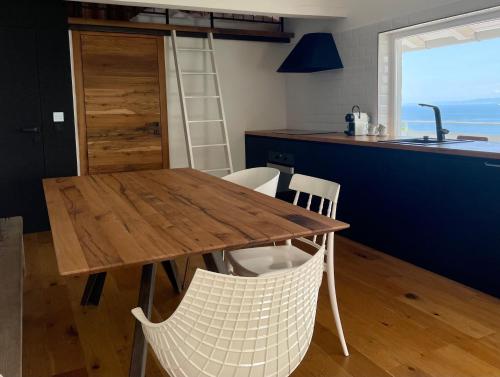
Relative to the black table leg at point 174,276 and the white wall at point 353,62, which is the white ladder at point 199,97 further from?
Answer: the black table leg at point 174,276

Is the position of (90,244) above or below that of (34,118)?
below

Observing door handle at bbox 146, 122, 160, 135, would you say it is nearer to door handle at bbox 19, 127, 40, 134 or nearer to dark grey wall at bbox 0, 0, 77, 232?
dark grey wall at bbox 0, 0, 77, 232

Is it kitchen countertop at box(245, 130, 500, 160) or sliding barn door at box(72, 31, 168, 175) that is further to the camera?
sliding barn door at box(72, 31, 168, 175)

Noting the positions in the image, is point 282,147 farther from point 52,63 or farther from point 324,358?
point 324,358

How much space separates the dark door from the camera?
13.8 ft

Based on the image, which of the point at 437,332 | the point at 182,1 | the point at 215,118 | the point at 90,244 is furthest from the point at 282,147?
the point at 90,244

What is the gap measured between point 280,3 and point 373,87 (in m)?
1.22

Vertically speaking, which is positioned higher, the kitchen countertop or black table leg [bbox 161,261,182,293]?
the kitchen countertop

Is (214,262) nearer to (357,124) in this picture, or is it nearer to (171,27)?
(357,124)

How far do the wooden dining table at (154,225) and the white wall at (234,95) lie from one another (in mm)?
2653

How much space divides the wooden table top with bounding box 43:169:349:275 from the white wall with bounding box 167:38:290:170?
2.61 m

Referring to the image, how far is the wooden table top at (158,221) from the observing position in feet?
4.70

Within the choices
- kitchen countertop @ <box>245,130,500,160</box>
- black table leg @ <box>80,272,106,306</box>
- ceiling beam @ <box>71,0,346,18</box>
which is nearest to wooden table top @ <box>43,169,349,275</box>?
black table leg @ <box>80,272,106,306</box>

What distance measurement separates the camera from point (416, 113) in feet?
14.7
